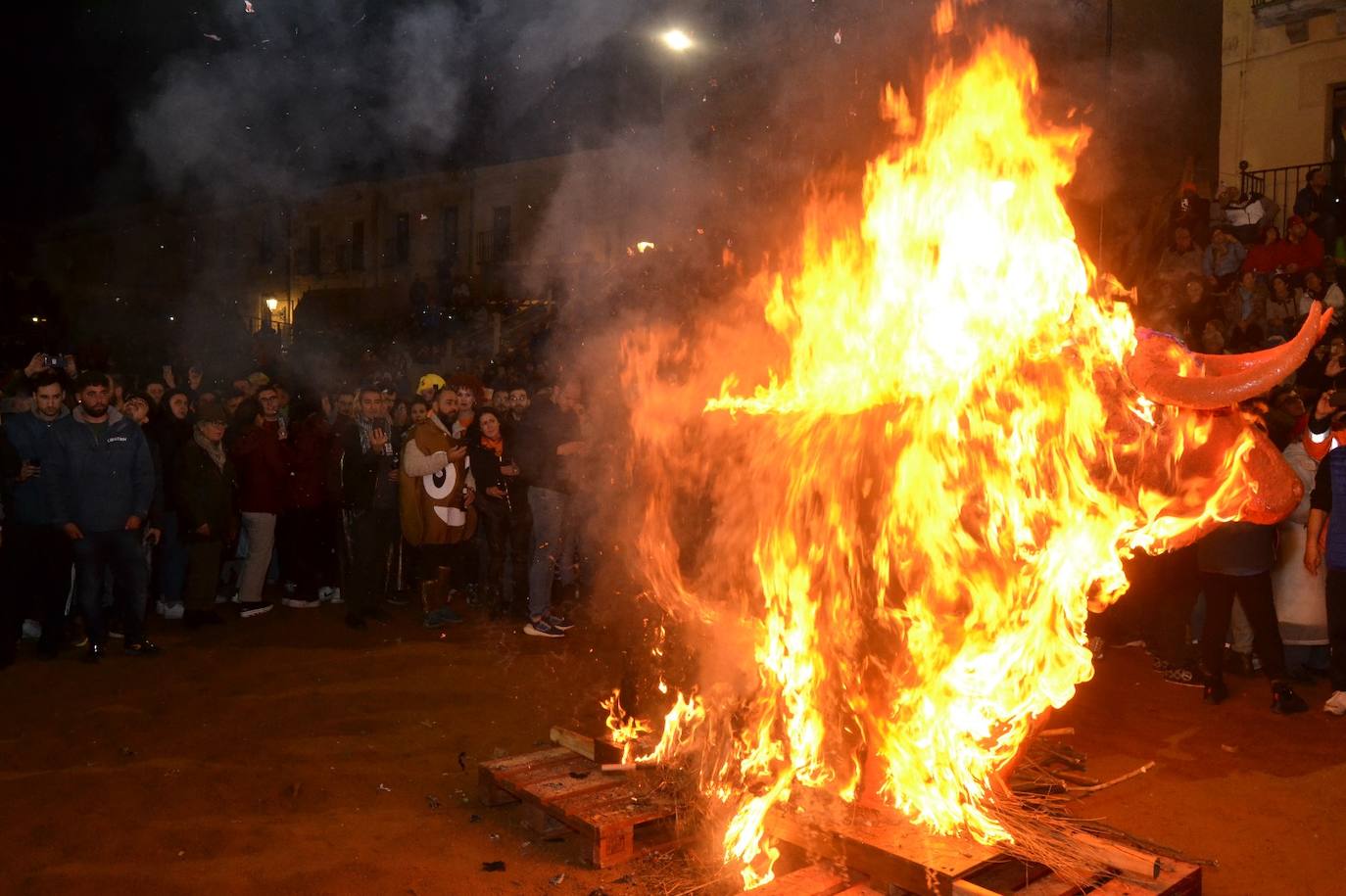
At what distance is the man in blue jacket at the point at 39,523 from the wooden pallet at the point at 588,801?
15.2 ft

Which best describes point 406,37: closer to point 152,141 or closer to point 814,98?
point 152,141

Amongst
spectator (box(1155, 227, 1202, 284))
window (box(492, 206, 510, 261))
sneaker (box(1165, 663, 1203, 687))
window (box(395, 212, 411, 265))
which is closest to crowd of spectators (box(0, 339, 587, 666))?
window (box(492, 206, 510, 261))

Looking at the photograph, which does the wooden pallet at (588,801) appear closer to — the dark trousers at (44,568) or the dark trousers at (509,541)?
the dark trousers at (509,541)

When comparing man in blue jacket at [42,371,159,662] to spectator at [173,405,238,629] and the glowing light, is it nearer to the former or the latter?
spectator at [173,405,238,629]

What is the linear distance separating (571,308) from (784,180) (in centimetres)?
423

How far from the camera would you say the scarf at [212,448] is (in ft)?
27.9

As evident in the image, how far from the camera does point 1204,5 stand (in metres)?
15.3

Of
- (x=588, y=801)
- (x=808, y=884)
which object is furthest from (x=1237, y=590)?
(x=588, y=801)

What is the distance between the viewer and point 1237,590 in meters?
6.97

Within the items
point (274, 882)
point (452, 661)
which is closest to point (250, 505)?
point (452, 661)

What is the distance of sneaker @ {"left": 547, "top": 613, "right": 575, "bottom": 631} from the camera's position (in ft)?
27.5

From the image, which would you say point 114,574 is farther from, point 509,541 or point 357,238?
point 357,238

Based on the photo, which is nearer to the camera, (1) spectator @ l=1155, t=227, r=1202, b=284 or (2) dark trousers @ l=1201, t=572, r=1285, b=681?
(2) dark trousers @ l=1201, t=572, r=1285, b=681

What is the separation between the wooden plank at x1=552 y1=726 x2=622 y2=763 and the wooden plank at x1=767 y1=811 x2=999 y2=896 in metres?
1.02
